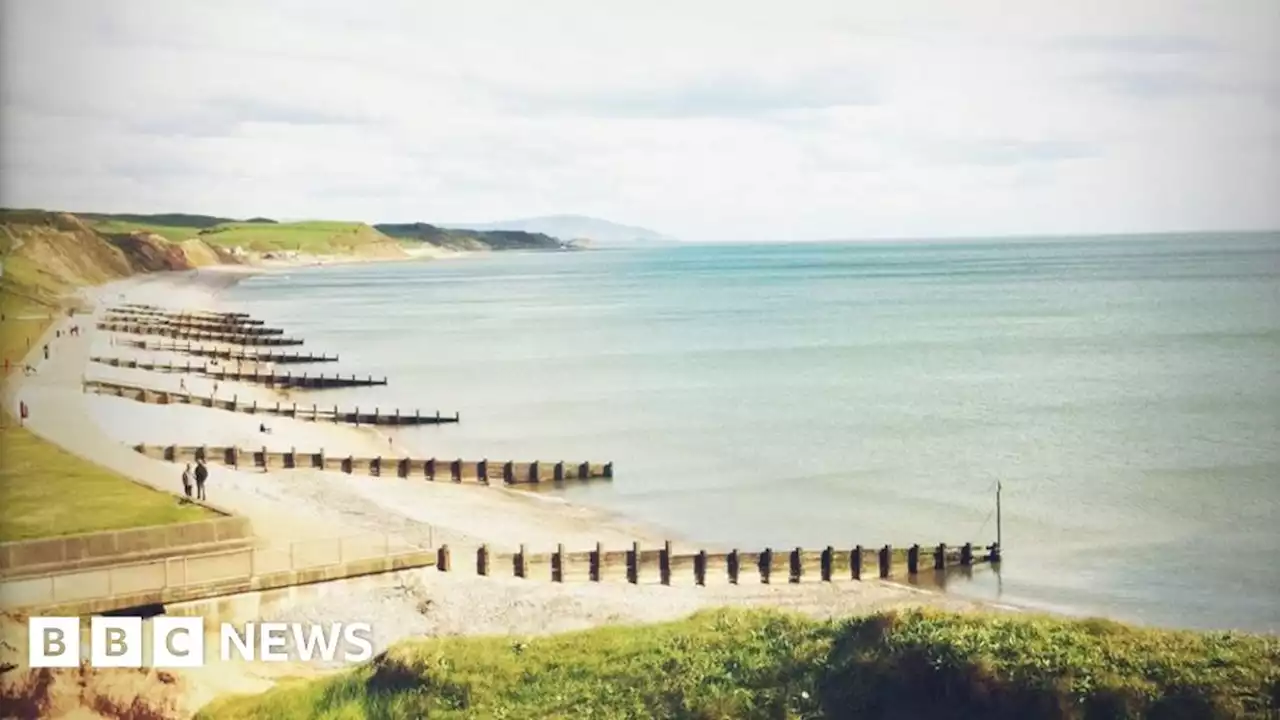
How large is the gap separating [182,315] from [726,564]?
50501 mm

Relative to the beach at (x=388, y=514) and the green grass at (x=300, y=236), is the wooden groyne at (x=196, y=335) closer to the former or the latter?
the beach at (x=388, y=514)

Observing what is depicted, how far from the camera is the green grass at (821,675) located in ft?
43.2

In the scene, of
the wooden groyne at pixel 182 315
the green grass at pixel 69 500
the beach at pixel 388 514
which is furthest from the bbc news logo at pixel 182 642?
the wooden groyne at pixel 182 315

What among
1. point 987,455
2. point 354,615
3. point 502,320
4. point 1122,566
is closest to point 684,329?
point 502,320

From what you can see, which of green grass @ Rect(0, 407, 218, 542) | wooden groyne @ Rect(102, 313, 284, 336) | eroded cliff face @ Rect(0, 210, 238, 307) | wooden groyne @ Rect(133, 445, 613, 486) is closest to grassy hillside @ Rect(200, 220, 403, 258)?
eroded cliff face @ Rect(0, 210, 238, 307)

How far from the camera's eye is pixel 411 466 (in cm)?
3022

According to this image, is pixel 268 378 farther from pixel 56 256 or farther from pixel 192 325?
pixel 56 256

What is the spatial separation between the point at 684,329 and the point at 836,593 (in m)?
51.0

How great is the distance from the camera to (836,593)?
68.7 feet

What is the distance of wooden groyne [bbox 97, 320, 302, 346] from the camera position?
57.2 m

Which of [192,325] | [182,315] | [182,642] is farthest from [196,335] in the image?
[182,642]

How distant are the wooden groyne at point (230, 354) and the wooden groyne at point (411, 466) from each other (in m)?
22.9

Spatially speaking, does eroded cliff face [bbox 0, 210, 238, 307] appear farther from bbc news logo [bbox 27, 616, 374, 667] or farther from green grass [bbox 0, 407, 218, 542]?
bbc news logo [bbox 27, 616, 374, 667]

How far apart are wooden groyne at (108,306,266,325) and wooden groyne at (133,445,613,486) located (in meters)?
36.0
